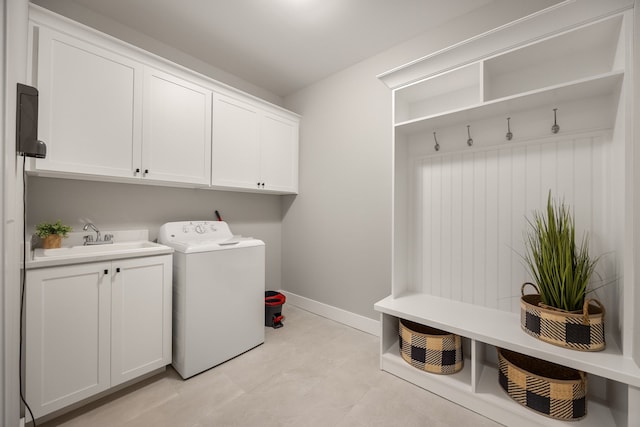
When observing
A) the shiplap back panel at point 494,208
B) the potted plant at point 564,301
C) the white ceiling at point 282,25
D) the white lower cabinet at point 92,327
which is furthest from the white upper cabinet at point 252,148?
the potted plant at point 564,301

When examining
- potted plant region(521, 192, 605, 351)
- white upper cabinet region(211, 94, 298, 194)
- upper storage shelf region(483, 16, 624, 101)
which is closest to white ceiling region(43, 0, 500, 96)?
white upper cabinet region(211, 94, 298, 194)

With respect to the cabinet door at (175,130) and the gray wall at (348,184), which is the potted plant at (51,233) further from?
the gray wall at (348,184)

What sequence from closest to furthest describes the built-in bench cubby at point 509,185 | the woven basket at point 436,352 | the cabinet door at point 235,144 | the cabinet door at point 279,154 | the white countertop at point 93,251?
the built-in bench cubby at point 509,185, the white countertop at point 93,251, the woven basket at point 436,352, the cabinet door at point 235,144, the cabinet door at point 279,154

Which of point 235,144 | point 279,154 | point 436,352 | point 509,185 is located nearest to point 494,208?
point 509,185

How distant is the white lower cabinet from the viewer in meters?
1.30

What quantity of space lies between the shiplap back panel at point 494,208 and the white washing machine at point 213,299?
139cm

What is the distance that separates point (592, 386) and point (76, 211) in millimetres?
3457

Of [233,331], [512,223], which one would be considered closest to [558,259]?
[512,223]

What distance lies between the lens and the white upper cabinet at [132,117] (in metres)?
1.50

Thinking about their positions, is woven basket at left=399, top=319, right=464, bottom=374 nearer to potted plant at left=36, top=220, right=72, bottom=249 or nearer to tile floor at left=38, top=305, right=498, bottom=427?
tile floor at left=38, top=305, right=498, bottom=427

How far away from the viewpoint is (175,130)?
6.73ft

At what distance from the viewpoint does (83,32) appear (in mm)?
1595

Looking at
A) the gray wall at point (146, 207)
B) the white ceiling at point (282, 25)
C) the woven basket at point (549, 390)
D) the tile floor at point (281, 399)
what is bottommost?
the tile floor at point (281, 399)

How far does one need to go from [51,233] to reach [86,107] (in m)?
0.82
